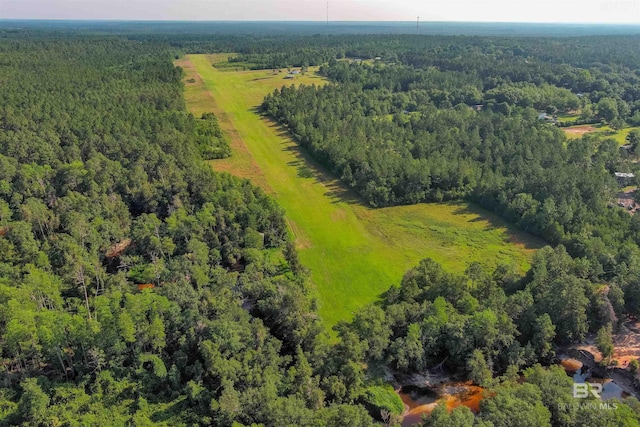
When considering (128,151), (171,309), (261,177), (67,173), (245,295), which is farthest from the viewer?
(261,177)

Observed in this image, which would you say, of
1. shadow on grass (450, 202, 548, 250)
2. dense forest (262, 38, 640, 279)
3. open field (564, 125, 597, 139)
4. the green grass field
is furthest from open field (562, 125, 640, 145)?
Result: the green grass field

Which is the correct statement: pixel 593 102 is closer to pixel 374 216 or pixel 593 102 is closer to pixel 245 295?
pixel 374 216

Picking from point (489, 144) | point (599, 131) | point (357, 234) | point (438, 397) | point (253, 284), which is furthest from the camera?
point (599, 131)

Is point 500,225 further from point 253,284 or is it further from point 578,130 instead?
point 578,130

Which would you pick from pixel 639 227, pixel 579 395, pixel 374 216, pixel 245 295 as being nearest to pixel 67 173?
pixel 245 295

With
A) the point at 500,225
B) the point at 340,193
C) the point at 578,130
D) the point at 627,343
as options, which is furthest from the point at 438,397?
the point at 578,130

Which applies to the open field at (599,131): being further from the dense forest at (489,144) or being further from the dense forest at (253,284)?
the dense forest at (253,284)
